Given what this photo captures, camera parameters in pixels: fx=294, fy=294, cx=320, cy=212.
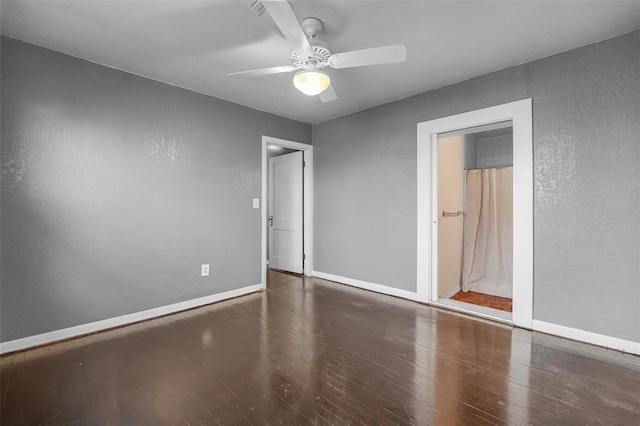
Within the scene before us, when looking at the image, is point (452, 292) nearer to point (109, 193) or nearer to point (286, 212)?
point (286, 212)

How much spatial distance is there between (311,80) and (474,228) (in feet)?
10.5

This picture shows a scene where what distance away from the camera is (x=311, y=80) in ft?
6.81

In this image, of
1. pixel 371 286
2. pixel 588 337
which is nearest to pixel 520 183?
pixel 588 337

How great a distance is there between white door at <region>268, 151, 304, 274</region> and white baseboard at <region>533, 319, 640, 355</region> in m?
3.21

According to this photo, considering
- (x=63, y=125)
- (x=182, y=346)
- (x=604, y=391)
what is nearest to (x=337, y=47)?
(x=63, y=125)

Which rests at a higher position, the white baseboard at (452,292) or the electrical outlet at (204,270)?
the electrical outlet at (204,270)

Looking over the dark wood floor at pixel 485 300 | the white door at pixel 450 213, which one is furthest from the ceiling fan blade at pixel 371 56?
the dark wood floor at pixel 485 300

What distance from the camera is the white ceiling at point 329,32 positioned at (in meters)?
1.94

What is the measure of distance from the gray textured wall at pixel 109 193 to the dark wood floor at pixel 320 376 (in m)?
0.44

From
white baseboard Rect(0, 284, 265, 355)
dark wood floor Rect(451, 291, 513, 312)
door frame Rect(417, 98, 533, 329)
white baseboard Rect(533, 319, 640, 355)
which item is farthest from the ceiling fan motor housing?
dark wood floor Rect(451, 291, 513, 312)

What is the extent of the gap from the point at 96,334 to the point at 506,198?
4.83 metres

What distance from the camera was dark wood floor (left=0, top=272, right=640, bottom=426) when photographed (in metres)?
1.59

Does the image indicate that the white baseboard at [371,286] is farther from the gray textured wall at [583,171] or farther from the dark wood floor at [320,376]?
the gray textured wall at [583,171]

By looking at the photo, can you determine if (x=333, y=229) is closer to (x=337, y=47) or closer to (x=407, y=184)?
(x=407, y=184)
